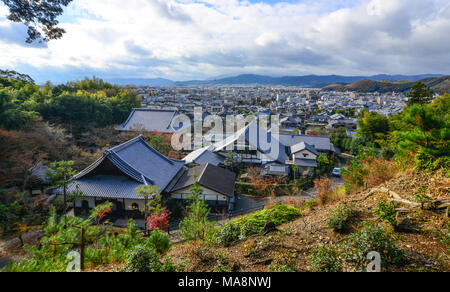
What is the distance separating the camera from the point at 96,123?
24.2 meters

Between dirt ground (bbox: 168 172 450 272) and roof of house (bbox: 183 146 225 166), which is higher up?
dirt ground (bbox: 168 172 450 272)

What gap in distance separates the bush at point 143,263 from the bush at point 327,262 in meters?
1.92

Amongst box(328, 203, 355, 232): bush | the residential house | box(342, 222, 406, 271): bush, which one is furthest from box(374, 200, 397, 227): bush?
the residential house

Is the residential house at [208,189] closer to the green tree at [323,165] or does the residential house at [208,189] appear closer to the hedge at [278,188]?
the hedge at [278,188]

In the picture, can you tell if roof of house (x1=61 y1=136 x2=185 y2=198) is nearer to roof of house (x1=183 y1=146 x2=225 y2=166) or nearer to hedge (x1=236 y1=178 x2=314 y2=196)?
roof of house (x1=183 y1=146 x2=225 y2=166)

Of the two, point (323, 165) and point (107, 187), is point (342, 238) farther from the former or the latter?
point (323, 165)

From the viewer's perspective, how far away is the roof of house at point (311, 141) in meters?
23.9

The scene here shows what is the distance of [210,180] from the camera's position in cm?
1299

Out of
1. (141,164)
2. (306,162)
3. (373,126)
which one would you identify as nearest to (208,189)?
(141,164)

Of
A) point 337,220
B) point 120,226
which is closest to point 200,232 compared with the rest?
point 337,220

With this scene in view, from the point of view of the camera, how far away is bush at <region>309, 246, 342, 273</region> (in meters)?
2.82

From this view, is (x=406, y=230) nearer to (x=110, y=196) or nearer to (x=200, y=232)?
(x=200, y=232)

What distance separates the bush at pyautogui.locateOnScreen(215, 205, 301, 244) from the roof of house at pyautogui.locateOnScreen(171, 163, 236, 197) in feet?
22.0

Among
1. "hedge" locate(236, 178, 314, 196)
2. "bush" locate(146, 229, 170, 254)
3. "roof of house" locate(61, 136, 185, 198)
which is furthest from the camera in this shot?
"hedge" locate(236, 178, 314, 196)
